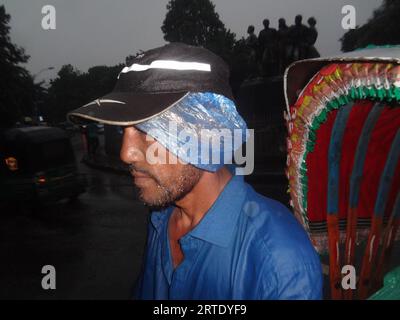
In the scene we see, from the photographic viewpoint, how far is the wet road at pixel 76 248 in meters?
4.90

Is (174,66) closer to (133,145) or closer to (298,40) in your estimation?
(133,145)

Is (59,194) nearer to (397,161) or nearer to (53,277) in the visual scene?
(53,277)

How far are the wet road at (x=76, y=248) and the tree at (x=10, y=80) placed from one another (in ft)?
Result: 41.3

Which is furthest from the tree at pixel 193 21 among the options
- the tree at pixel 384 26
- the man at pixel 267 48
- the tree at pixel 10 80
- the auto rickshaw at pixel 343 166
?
the auto rickshaw at pixel 343 166

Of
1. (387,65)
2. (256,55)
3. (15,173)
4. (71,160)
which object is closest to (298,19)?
(256,55)

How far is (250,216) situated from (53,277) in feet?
14.2

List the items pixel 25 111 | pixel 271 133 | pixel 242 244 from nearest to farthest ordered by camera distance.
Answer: pixel 242 244
pixel 271 133
pixel 25 111

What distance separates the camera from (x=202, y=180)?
1.71 m

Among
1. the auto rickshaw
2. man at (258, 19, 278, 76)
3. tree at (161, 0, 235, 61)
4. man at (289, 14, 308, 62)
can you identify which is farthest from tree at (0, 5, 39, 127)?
tree at (161, 0, 235, 61)

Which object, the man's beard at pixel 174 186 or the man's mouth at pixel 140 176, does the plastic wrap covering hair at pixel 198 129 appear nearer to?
the man's beard at pixel 174 186

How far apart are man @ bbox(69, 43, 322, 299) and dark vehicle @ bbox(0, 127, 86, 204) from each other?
23.5ft

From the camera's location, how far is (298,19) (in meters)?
13.2

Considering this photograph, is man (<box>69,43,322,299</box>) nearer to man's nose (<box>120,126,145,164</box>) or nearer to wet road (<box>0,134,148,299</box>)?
man's nose (<box>120,126,145,164</box>)

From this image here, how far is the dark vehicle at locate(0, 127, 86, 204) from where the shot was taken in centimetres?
809
